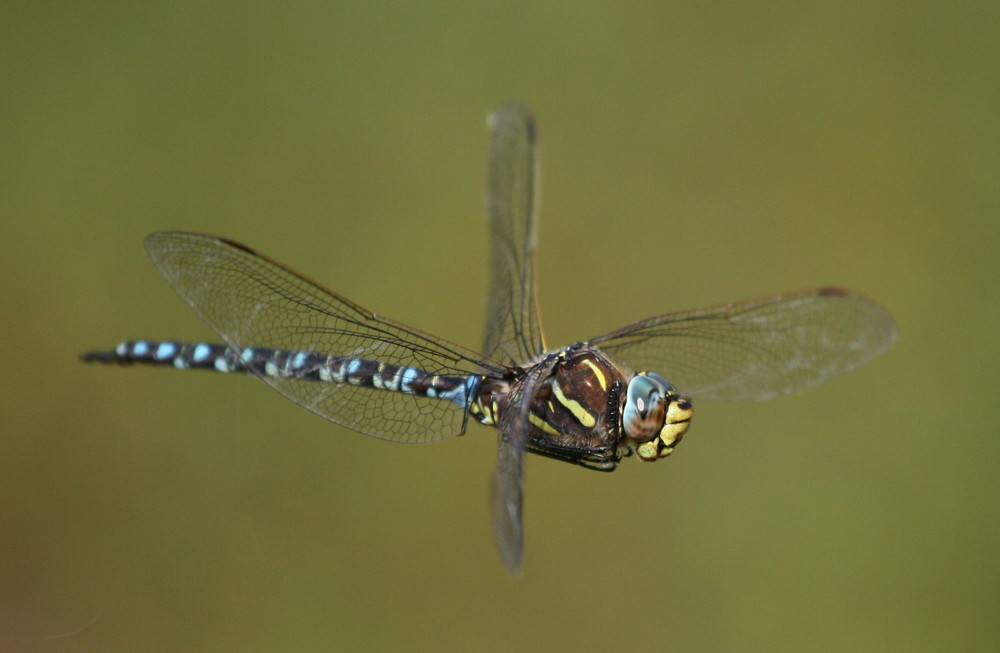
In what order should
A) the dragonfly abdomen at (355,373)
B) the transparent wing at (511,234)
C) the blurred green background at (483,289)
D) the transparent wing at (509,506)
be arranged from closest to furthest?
1. the transparent wing at (509,506)
2. the dragonfly abdomen at (355,373)
3. the transparent wing at (511,234)
4. the blurred green background at (483,289)

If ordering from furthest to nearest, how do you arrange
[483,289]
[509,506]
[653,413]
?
[483,289] → [653,413] → [509,506]

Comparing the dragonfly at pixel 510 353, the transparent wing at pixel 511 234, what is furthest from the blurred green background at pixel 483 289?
the transparent wing at pixel 511 234

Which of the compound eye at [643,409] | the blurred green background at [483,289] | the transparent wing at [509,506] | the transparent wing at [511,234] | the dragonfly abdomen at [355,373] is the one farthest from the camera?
the blurred green background at [483,289]

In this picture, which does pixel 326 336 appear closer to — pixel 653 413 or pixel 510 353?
pixel 510 353

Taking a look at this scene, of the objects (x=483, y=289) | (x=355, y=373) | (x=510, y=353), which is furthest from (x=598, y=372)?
(x=483, y=289)

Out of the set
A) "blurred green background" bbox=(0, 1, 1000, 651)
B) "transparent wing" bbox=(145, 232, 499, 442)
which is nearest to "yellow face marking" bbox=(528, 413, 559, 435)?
"transparent wing" bbox=(145, 232, 499, 442)

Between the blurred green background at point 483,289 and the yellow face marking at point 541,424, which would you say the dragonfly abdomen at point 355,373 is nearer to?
the yellow face marking at point 541,424

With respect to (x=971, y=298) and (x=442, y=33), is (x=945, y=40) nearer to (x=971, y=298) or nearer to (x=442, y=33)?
(x=971, y=298)

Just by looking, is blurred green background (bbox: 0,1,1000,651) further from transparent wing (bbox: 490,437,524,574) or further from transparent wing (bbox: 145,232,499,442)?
transparent wing (bbox: 490,437,524,574)
